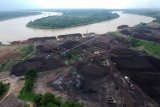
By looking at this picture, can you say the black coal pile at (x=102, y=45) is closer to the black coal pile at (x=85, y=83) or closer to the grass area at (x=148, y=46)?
the grass area at (x=148, y=46)

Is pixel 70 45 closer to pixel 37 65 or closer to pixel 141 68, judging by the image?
pixel 37 65

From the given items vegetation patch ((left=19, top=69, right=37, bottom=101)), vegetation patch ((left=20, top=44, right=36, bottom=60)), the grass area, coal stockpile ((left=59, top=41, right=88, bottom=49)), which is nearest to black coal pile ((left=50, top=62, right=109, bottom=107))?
vegetation patch ((left=19, top=69, right=37, bottom=101))

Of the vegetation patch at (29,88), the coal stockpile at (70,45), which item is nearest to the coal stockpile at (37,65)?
the vegetation patch at (29,88)

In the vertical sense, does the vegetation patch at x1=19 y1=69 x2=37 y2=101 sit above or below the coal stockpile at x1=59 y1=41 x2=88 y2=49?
above

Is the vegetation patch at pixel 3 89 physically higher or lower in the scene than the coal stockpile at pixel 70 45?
higher

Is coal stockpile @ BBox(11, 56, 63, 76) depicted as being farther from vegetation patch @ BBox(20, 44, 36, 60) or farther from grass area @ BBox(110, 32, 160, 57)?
grass area @ BBox(110, 32, 160, 57)

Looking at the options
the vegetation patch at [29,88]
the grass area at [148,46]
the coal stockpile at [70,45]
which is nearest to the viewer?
the vegetation patch at [29,88]

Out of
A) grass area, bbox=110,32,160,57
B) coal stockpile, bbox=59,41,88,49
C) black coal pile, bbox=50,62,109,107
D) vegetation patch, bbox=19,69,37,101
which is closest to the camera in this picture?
vegetation patch, bbox=19,69,37,101
